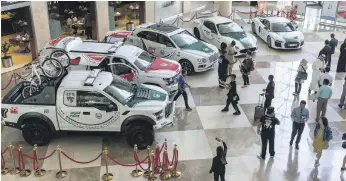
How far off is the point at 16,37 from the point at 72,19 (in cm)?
335

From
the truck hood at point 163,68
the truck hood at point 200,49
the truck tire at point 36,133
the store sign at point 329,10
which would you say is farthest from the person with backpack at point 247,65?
the store sign at point 329,10

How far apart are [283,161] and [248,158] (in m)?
0.89

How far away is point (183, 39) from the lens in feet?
51.7

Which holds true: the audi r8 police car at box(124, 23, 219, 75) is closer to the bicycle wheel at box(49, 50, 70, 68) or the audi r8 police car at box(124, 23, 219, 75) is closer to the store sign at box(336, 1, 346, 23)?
the bicycle wheel at box(49, 50, 70, 68)

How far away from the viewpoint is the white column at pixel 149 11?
2150cm

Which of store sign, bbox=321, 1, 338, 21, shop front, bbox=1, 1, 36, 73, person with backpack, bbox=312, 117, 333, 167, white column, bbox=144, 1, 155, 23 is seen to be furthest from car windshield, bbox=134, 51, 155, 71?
store sign, bbox=321, 1, 338, 21

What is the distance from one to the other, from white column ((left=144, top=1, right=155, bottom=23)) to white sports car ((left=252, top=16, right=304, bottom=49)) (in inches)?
228

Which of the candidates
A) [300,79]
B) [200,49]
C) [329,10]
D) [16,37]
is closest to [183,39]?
[200,49]

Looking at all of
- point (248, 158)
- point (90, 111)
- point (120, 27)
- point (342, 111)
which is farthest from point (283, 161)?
point (120, 27)

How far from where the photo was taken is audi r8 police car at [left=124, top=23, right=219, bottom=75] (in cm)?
1523

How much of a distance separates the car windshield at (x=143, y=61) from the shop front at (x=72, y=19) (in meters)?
6.42

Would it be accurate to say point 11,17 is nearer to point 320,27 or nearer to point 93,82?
point 93,82

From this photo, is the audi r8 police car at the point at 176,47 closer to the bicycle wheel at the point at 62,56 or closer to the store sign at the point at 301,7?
the bicycle wheel at the point at 62,56

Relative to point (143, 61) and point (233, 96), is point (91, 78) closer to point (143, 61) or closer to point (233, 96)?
point (143, 61)
